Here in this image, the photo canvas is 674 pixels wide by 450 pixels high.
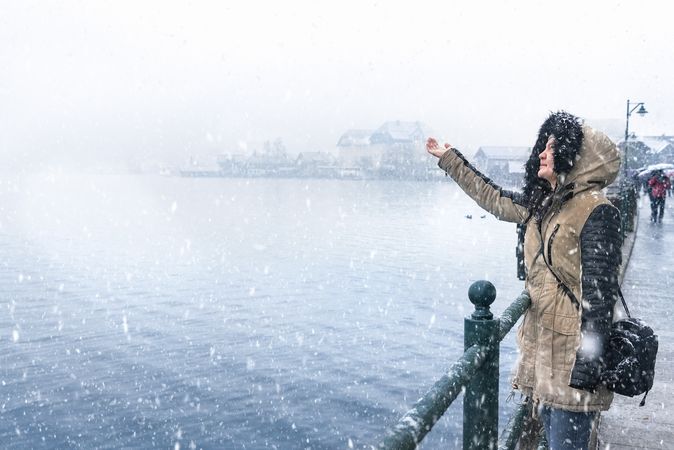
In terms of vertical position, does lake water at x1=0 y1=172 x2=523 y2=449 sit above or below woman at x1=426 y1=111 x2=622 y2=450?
below

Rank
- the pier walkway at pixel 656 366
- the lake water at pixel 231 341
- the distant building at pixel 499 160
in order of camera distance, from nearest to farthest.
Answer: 1. the pier walkway at pixel 656 366
2. the lake water at pixel 231 341
3. the distant building at pixel 499 160

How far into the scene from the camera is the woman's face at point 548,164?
2.86m

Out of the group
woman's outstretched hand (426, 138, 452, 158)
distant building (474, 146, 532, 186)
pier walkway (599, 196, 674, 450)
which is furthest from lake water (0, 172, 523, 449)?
distant building (474, 146, 532, 186)

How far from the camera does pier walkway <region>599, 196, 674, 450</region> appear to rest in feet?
14.8

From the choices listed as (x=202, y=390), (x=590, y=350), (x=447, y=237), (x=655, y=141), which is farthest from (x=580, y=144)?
(x=655, y=141)

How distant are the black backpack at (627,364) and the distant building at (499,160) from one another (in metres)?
137

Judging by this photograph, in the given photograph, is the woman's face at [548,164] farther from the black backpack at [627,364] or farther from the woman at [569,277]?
the black backpack at [627,364]

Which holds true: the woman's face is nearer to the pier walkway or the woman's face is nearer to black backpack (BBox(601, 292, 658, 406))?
black backpack (BBox(601, 292, 658, 406))

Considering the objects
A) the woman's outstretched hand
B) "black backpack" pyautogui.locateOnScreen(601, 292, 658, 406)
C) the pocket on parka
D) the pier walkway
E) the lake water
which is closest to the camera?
"black backpack" pyautogui.locateOnScreen(601, 292, 658, 406)

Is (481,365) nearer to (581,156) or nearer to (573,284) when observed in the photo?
(573,284)

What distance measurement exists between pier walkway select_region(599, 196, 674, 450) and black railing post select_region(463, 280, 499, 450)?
186cm

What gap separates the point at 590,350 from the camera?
8.46 feet

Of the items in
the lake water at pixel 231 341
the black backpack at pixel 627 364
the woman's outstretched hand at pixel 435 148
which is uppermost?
the woman's outstretched hand at pixel 435 148

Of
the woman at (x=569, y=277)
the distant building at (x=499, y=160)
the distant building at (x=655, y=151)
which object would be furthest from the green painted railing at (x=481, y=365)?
the distant building at (x=499, y=160)
